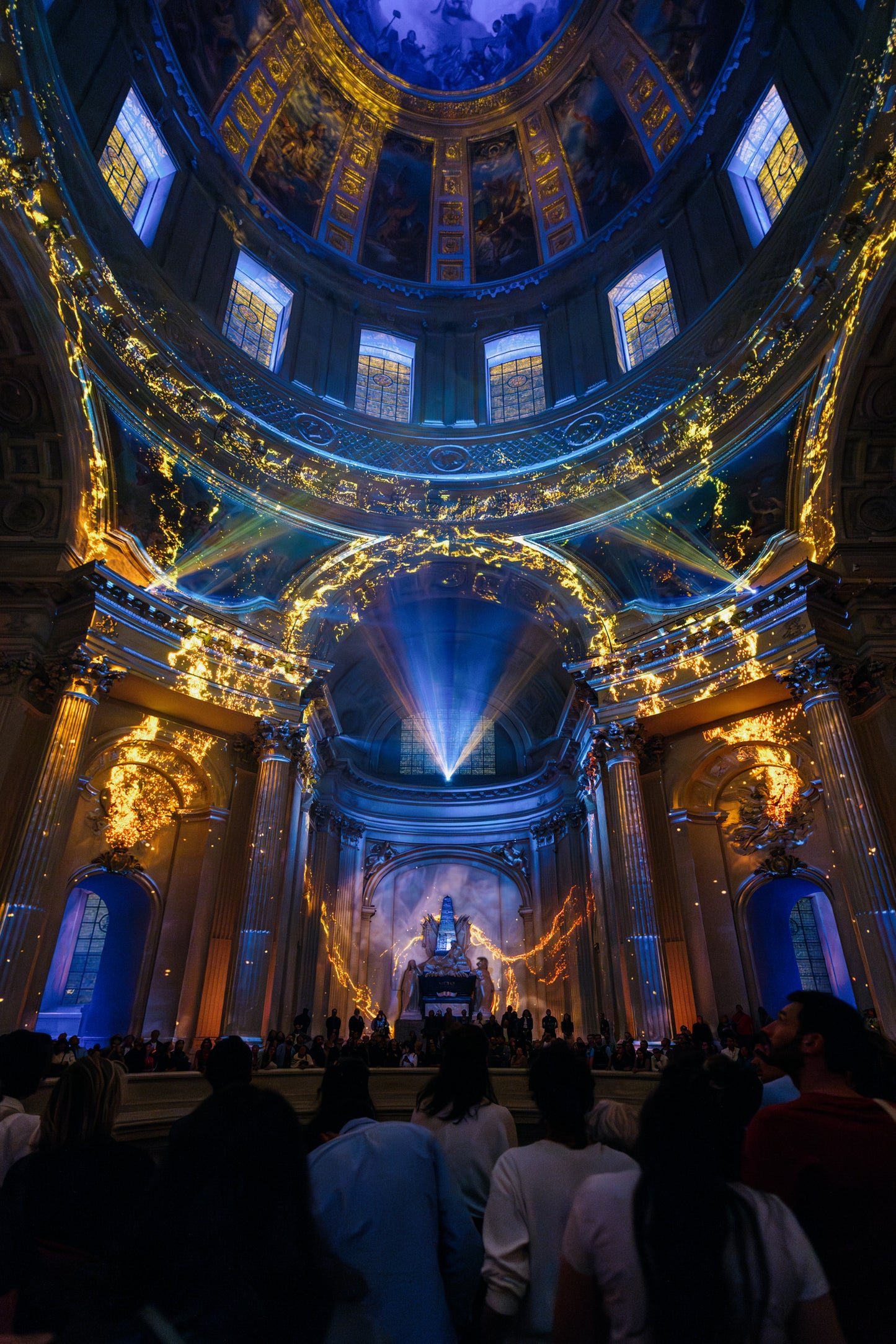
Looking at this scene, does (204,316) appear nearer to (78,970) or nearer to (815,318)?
(815,318)

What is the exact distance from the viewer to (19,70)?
12156mm

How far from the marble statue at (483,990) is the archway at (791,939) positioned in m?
9.78

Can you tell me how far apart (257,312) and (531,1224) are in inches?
939

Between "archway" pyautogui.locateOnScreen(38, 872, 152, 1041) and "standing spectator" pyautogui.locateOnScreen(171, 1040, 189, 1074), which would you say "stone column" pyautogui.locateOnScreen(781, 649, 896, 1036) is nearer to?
"standing spectator" pyautogui.locateOnScreen(171, 1040, 189, 1074)

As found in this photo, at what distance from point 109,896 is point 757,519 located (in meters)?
17.5

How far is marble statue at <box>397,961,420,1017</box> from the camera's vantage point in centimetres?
2233

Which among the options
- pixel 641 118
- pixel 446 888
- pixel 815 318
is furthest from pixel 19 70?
pixel 446 888

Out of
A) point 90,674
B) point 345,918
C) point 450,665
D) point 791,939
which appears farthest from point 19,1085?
point 450,665

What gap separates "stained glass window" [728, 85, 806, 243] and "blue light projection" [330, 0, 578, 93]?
420 inches

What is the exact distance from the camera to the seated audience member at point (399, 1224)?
2.03 metres

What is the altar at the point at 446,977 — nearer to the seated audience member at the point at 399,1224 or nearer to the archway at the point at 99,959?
the archway at the point at 99,959

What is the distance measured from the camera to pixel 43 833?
12375 millimetres

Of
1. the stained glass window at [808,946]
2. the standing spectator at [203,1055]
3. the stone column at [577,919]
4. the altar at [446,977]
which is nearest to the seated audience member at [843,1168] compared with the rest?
the standing spectator at [203,1055]

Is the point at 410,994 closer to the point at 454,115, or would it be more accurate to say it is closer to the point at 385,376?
the point at 385,376
